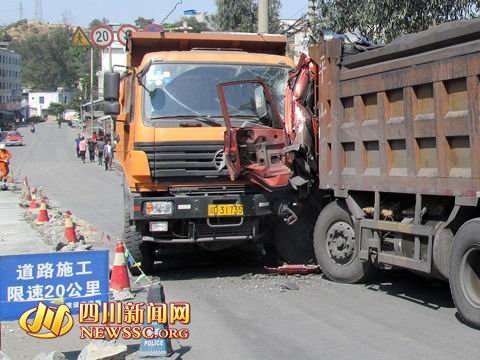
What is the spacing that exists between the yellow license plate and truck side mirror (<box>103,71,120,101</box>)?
2.10m

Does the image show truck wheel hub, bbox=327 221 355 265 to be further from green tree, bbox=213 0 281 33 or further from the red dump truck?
green tree, bbox=213 0 281 33

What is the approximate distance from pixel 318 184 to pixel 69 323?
163 inches

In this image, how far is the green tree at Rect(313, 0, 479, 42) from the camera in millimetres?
10742

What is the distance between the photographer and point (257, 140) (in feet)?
28.0

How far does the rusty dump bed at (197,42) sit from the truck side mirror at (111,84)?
79 cm

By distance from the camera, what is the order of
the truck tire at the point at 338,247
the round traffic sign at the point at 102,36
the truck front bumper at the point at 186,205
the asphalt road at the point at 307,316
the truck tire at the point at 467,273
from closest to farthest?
the asphalt road at the point at 307,316
the truck tire at the point at 467,273
the truck tire at the point at 338,247
the truck front bumper at the point at 186,205
the round traffic sign at the point at 102,36

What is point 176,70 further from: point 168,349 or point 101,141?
point 101,141

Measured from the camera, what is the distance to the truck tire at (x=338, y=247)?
7.91 metres

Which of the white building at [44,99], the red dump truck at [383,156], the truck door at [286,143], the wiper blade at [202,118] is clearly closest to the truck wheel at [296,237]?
the red dump truck at [383,156]

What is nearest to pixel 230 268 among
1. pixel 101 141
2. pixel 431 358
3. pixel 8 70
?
pixel 431 358

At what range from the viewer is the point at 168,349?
545cm

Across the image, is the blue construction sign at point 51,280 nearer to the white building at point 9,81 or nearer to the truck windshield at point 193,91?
the truck windshield at point 193,91

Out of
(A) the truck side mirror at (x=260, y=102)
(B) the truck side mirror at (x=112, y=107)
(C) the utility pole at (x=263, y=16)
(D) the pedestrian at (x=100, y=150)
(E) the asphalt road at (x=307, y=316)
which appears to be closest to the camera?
(E) the asphalt road at (x=307, y=316)

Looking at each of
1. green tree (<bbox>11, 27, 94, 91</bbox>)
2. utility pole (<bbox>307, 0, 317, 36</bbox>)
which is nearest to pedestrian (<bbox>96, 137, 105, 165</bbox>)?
utility pole (<bbox>307, 0, 317, 36</bbox>)
